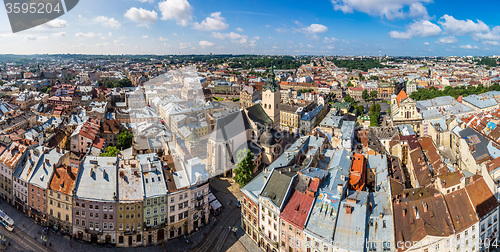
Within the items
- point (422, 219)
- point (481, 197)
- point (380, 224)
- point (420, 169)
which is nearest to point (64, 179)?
point (380, 224)

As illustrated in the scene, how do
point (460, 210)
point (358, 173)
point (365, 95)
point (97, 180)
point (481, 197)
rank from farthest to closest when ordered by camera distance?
1. point (365, 95)
2. point (358, 173)
3. point (97, 180)
4. point (481, 197)
5. point (460, 210)

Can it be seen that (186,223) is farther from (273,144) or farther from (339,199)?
(273,144)

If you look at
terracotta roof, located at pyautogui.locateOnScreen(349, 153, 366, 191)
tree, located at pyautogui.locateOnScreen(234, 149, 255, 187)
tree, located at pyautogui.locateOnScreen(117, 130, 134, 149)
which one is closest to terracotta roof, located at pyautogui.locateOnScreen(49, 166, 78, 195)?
tree, located at pyautogui.locateOnScreen(234, 149, 255, 187)

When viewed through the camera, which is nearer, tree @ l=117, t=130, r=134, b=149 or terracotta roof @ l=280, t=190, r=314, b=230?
terracotta roof @ l=280, t=190, r=314, b=230

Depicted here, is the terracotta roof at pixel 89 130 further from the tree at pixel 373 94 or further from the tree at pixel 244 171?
the tree at pixel 373 94

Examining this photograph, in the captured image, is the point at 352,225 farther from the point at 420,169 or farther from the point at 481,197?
the point at 420,169

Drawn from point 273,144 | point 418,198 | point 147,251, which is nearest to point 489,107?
point 273,144

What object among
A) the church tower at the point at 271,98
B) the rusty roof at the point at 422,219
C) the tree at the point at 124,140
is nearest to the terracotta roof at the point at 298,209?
the rusty roof at the point at 422,219

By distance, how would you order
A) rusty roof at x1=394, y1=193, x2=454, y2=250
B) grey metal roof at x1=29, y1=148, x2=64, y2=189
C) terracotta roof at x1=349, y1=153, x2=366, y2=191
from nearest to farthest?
1. rusty roof at x1=394, y1=193, x2=454, y2=250
2. grey metal roof at x1=29, y1=148, x2=64, y2=189
3. terracotta roof at x1=349, y1=153, x2=366, y2=191

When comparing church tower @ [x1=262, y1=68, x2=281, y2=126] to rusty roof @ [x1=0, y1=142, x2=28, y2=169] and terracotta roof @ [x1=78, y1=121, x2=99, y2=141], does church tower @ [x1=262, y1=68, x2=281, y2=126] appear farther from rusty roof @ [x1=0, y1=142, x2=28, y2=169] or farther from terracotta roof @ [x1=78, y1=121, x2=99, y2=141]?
rusty roof @ [x1=0, y1=142, x2=28, y2=169]
